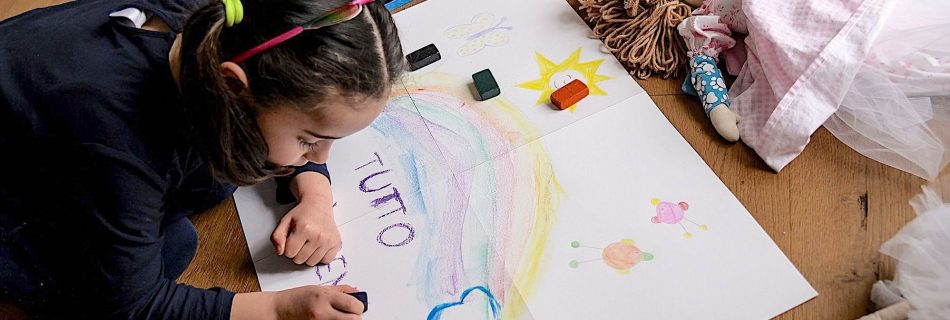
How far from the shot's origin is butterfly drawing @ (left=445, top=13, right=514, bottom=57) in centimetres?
106

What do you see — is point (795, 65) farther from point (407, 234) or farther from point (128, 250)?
point (128, 250)

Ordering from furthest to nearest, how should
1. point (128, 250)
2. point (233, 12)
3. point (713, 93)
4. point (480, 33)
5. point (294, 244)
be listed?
point (480, 33), point (713, 93), point (294, 244), point (128, 250), point (233, 12)

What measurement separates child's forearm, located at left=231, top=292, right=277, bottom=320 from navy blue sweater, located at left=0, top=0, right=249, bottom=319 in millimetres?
65

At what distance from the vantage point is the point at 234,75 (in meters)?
0.61

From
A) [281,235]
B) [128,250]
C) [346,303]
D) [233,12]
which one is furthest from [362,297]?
[233,12]

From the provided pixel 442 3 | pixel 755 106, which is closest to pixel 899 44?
pixel 755 106

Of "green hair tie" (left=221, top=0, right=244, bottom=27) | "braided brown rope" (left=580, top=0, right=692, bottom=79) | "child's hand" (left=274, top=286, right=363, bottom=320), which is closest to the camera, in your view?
"green hair tie" (left=221, top=0, right=244, bottom=27)

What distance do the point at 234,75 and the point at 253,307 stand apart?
0.29 m

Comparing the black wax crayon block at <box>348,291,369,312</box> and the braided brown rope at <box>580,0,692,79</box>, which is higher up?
the braided brown rope at <box>580,0,692,79</box>

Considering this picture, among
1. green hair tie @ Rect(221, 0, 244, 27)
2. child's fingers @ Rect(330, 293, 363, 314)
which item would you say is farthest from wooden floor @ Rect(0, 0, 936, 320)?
green hair tie @ Rect(221, 0, 244, 27)

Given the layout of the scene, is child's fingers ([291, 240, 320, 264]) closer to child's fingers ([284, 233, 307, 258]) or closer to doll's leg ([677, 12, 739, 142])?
child's fingers ([284, 233, 307, 258])

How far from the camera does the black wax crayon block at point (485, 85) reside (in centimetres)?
99

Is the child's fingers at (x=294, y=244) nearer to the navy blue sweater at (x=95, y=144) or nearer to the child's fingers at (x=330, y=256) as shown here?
the child's fingers at (x=330, y=256)

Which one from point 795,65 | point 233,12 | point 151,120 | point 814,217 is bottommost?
point 814,217
